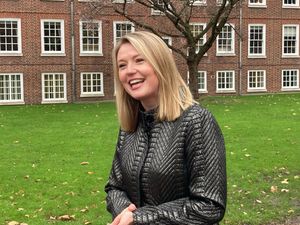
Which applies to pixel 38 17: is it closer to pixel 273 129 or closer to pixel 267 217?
pixel 273 129

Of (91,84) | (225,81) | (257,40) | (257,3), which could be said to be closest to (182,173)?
(91,84)

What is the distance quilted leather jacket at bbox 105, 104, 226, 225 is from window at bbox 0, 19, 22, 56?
29.1m

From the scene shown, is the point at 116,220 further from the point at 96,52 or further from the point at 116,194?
the point at 96,52

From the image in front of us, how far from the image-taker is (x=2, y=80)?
30.2 m

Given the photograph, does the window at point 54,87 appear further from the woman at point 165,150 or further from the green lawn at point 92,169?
the woman at point 165,150

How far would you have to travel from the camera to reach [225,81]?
35.7 m

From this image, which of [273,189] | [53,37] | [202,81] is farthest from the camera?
[202,81]

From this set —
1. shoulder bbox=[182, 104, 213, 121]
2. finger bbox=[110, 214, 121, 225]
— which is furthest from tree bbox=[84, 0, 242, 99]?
finger bbox=[110, 214, 121, 225]

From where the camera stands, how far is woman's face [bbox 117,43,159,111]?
8.03 feet

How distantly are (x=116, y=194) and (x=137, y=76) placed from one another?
2.02 ft

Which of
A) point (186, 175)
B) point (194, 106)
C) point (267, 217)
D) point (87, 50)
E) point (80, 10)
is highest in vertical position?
point (80, 10)

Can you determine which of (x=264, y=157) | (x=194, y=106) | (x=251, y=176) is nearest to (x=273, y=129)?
(x=264, y=157)

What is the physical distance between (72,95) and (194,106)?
29.6 m

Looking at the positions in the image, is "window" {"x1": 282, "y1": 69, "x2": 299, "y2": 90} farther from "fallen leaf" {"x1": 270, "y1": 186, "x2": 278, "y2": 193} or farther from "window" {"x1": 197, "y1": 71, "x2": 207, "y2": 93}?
"fallen leaf" {"x1": 270, "y1": 186, "x2": 278, "y2": 193}
